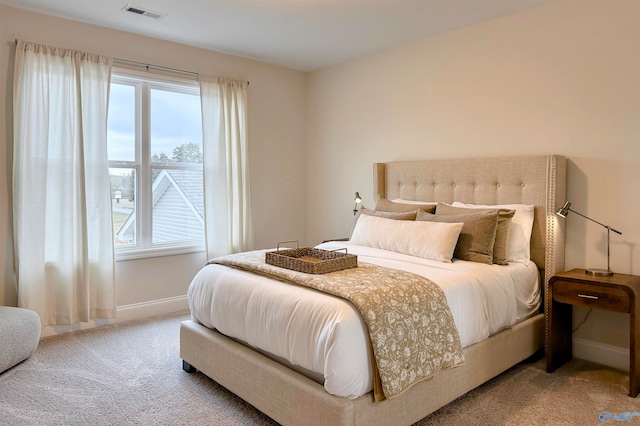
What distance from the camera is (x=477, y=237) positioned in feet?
9.39

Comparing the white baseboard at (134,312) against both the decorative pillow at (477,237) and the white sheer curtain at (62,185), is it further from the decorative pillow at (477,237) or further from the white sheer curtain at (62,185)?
the decorative pillow at (477,237)

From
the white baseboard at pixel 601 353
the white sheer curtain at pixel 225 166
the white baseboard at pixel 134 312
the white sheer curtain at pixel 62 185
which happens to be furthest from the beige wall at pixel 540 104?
the white sheer curtain at pixel 62 185

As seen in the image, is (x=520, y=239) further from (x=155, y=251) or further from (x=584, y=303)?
(x=155, y=251)

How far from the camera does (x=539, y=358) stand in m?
3.00

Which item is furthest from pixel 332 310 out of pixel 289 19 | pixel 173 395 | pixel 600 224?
pixel 289 19

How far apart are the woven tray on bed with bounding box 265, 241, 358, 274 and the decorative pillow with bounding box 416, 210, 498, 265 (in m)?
0.86

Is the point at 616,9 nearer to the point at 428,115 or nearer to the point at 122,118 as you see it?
the point at 428,115

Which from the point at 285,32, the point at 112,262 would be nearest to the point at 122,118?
the point at 112,262

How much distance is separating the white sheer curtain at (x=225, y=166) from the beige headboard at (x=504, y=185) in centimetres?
155

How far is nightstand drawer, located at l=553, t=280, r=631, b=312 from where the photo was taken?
8.03ft

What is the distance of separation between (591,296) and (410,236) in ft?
3.78

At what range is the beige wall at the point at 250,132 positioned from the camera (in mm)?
3252

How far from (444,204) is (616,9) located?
5.54ft

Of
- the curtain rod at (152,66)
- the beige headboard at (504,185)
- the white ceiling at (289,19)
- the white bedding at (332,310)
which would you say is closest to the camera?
the white bedding at (332,310)
